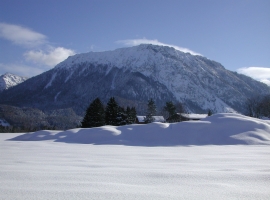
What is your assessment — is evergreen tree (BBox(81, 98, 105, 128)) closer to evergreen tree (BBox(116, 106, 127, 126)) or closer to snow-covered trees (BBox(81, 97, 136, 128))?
snow-covered trees (BBox(81, 97, 136, 128))

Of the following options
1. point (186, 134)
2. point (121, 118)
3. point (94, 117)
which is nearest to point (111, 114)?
point (121, 118)

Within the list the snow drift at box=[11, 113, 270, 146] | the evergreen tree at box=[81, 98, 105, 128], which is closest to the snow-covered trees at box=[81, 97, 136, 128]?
the evergreen tree at box=[81, 98, 105, 128]

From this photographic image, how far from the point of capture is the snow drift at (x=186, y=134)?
62.2 ft

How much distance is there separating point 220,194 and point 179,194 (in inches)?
27.5

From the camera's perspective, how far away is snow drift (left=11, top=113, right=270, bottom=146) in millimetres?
18953

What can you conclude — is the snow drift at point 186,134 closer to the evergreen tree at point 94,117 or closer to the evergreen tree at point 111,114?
the evergreen tree at point 94,117

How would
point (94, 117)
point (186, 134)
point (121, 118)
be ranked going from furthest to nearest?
point (121, 118) < point (94, 117) < point (186, 134)

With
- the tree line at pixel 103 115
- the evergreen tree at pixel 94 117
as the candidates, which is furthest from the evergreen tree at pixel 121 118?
the evergreen tree at pixel 94 117

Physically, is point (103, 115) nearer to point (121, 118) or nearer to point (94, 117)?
point (94, 117)

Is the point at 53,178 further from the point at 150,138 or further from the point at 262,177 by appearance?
the point at 150,138

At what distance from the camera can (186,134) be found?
67.7 feet

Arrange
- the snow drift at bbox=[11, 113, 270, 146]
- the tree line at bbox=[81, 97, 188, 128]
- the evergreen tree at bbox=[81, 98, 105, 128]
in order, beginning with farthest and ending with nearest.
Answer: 1. the tree line at bbox=[81, 97, 188, 128]
2. the evergreen tree at bbox=[81, 98, 105, 128]
3. the snow drift at bbox=[11, 113, 270, 146]

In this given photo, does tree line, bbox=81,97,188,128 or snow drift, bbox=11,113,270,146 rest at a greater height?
tree line, bbox=81,97,188,128

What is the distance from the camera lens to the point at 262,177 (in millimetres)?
5047
